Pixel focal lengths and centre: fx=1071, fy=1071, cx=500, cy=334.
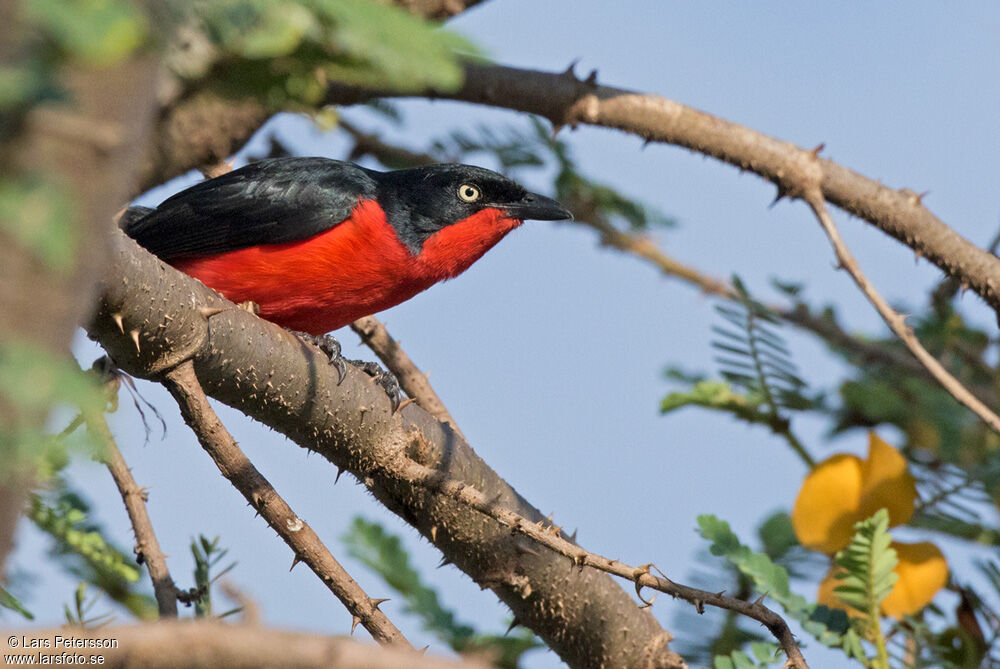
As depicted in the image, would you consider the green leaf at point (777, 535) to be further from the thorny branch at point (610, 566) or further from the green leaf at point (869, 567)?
the thorny branch at point (610, 566)

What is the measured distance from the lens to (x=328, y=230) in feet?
16.9

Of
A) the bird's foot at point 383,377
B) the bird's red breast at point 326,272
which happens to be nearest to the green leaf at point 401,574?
the bird's foot at point 383,377

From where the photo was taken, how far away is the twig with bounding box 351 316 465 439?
15.8 feet

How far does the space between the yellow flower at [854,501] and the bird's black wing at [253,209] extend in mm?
2544

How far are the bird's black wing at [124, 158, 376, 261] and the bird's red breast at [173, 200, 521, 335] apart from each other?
5 centimetres

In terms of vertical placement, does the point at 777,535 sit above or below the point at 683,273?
below

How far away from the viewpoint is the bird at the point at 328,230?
5.04 metres

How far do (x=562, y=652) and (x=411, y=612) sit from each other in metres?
0.62

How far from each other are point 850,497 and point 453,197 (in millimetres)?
2672

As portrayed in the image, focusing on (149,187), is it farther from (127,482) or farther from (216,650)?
(216,650)

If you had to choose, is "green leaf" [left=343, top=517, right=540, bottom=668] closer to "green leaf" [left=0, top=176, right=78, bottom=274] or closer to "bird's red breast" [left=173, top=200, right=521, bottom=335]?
"bird's red breast" [left=173, top=200, right=521, bottom=335]

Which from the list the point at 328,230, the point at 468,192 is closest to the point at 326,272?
the point at 328,230

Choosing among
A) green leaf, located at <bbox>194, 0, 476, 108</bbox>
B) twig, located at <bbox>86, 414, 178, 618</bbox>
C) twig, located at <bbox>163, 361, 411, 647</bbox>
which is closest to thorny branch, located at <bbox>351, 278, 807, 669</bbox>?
twig, located at <bbox>163, 361, 411, 647</bbox>

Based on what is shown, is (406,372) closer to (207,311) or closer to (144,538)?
(144,538)
